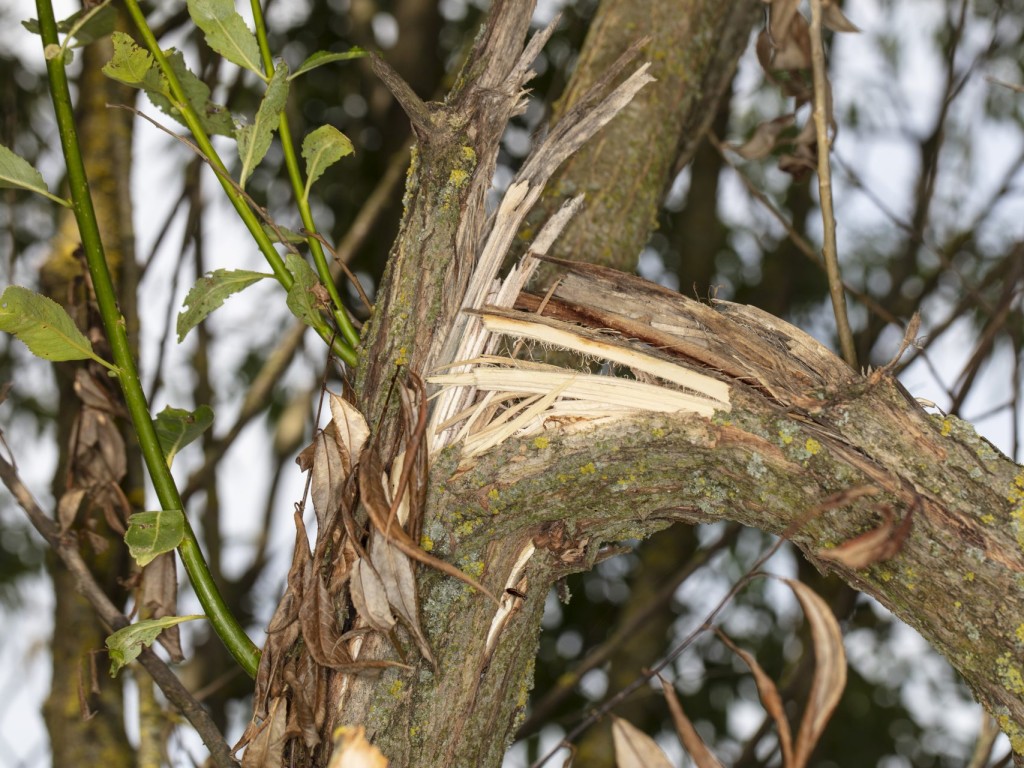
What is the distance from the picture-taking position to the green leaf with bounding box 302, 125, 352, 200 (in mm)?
846

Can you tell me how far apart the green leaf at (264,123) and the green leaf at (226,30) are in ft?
0.11

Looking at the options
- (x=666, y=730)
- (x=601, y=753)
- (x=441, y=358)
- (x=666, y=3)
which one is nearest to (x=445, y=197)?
(x=441, y=358)

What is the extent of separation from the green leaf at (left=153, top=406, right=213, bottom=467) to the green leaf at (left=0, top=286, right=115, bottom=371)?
0.35 feet

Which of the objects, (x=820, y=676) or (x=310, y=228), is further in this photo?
(x=310, y=228)

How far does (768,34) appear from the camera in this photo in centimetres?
121

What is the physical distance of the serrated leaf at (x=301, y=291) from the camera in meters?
0.82

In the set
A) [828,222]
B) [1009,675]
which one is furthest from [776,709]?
[828,222]

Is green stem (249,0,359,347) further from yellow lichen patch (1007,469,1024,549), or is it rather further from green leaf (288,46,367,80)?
yellow lichen patch (1007,469,1024,549)

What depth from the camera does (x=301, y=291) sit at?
32.5 inches

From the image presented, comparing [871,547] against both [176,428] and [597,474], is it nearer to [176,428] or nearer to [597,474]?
[597,474]

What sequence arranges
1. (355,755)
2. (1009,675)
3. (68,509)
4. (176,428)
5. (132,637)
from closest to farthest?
(355,755), (1009,675), (132,637), (176,428), (68,509)

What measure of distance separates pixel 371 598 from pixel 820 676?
33 centimetres

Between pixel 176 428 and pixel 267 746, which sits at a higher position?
pixel 176 428

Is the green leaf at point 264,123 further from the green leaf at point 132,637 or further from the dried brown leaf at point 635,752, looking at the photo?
the dried brown leaf at point 635,752
